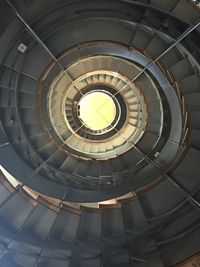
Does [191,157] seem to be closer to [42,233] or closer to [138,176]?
[138,176]

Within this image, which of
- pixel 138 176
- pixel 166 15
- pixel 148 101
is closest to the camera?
pixel 166 15

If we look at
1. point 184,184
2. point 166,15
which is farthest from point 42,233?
point 166,15

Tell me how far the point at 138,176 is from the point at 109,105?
3.84m

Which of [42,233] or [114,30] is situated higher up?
[114,30]

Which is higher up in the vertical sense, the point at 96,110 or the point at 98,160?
the point at 96,110

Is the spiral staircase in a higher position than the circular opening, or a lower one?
lower

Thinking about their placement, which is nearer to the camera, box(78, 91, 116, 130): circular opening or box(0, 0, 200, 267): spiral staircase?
box(0, 0, 200, 267): spiral staircase

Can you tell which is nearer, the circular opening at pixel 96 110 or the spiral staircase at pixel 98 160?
the spiral staircase at pixel 98 160

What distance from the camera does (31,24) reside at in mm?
4406

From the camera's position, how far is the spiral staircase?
4.51 metres

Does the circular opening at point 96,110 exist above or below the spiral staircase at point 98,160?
above

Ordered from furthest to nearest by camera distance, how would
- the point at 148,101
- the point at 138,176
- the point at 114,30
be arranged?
the point at 148,101
the point at 138,176
the point at 114,30

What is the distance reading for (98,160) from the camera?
6.23 metres

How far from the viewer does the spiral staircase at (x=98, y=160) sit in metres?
4.51
